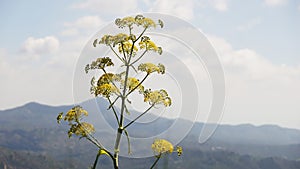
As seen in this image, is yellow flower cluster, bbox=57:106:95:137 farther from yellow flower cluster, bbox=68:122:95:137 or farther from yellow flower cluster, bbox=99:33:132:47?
yellow flower cluster, bbox=99:33:132:47

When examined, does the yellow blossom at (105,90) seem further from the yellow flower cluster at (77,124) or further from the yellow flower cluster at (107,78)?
the yellow flower cluster at (77,124)

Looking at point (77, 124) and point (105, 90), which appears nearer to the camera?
point (105, 90)

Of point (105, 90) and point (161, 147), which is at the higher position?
point (105, 90)

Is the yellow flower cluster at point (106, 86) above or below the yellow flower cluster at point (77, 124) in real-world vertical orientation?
above

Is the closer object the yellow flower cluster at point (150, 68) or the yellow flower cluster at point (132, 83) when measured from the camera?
the yellow flower cluster at point (150, 68)

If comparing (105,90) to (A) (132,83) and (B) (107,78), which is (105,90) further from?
(A) (132,83)

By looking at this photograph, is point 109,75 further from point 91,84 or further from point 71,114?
point 71,114

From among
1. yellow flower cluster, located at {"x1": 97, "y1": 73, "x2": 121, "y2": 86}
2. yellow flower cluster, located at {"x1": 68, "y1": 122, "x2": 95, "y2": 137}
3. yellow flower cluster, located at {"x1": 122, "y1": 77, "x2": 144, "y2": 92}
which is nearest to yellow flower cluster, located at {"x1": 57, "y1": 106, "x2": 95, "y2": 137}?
yellow flower cluster, located at {"x1": 68, "y1": 122, "x2": 95, "y2": 137}

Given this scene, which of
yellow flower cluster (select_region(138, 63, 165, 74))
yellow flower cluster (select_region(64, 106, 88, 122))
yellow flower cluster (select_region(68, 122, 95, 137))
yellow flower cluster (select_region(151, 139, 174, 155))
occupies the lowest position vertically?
yellow flower cluster (select_region(151, 139, 174, 155))

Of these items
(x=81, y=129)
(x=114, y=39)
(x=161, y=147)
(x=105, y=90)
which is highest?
(x=114, y=39)

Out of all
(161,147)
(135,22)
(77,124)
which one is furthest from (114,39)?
(161,147)

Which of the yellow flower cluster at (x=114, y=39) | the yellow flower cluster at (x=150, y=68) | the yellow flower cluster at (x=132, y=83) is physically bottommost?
the yellow flower cluster at (x=132, y=83)

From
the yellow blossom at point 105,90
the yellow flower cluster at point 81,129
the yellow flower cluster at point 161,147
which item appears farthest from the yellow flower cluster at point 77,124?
the yellow flower cluster at point 161,147

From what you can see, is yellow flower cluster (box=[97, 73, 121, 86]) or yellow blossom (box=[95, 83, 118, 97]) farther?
yellow flower cluster (box=[97, 73, 121, 86])
